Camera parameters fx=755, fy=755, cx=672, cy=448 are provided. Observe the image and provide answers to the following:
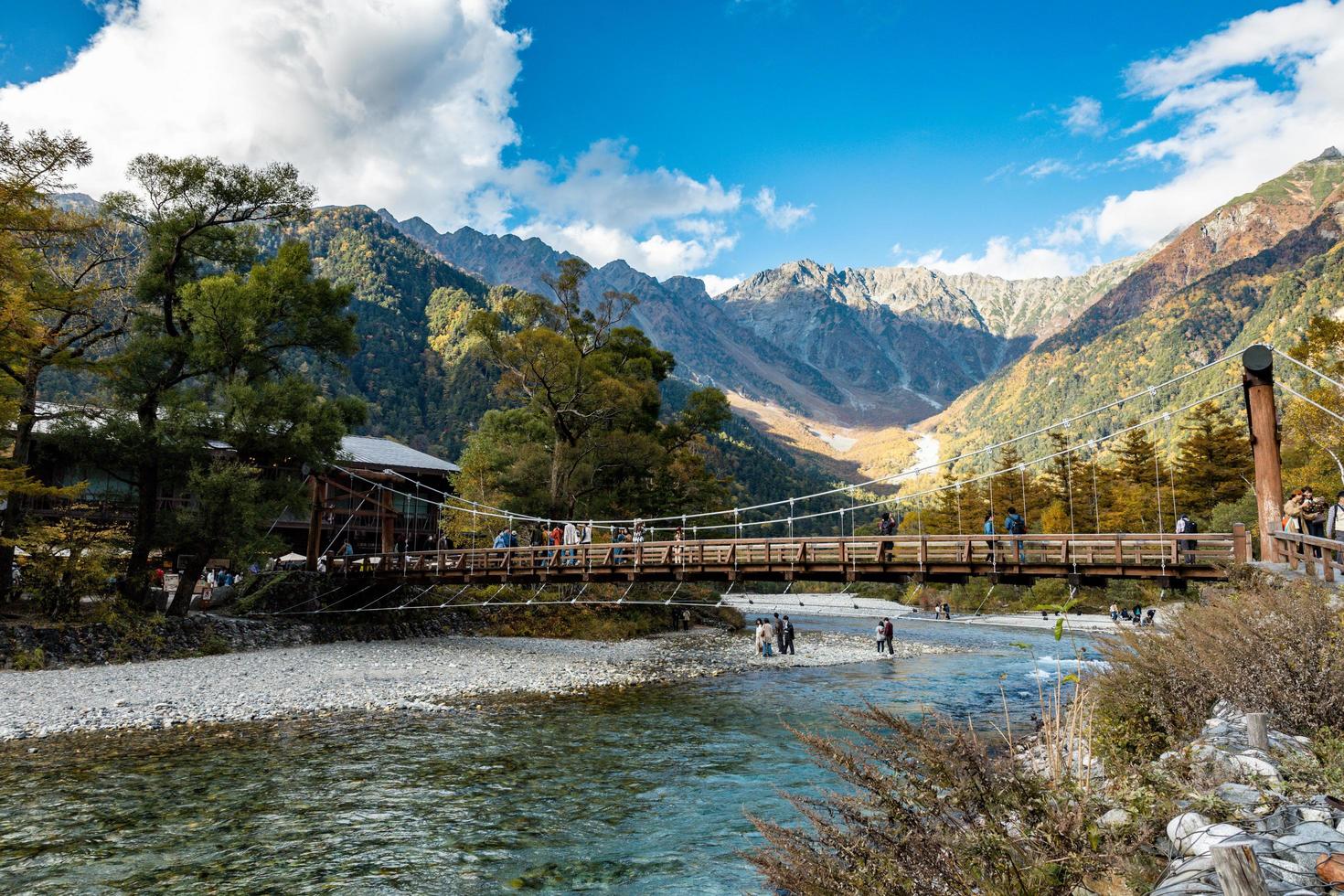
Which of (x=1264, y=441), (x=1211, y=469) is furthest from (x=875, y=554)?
(x=1211, y=469)

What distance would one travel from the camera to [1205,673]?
8047 millimetres

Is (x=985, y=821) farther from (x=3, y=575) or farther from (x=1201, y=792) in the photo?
(x=3, y=575)

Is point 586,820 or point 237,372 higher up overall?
point 237,372

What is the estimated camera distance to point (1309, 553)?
1175 centimetres

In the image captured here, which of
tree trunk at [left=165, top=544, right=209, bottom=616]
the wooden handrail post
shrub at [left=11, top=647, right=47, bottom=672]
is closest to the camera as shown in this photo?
the wooden handrail post

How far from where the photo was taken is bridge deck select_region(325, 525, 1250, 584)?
1611 centimetres

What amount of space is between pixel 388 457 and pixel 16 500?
846 inches

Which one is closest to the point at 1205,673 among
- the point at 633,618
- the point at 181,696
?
the point at 181,696

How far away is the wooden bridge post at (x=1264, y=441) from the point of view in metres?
13.2

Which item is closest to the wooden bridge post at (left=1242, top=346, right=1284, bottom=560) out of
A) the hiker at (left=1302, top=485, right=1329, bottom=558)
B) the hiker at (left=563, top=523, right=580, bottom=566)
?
the hiker at (left=1302, top=485, right=1329, bottom=558)

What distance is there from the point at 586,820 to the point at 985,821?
20.1ft

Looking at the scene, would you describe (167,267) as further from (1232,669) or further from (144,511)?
(1232,669)

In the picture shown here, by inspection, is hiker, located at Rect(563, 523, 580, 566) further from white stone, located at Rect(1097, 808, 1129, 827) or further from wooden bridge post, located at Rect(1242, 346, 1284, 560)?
white stone, located at Rect(1097, 808, 1129, 827)

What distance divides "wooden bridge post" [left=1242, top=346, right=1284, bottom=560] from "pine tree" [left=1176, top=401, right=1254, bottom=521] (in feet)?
126
